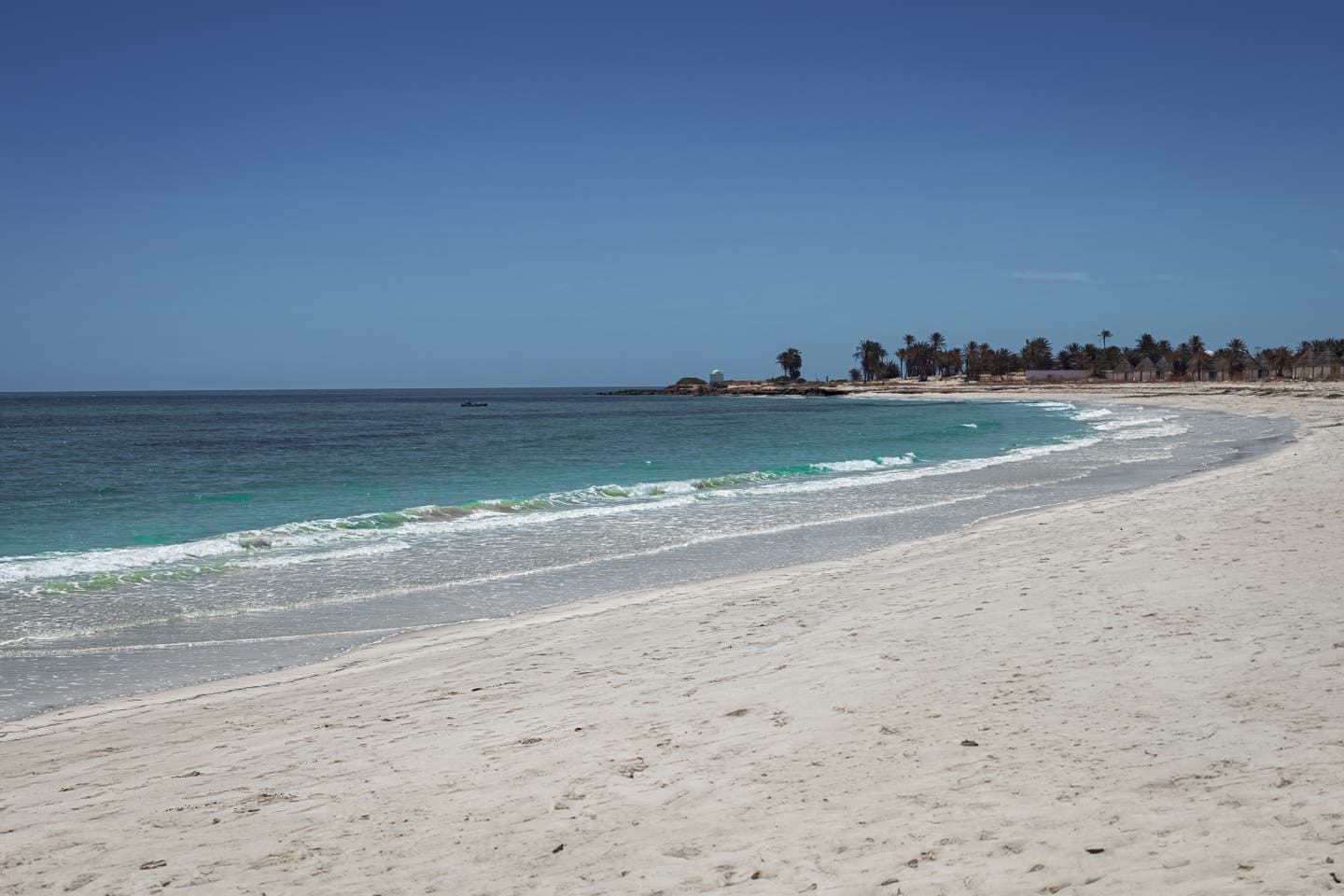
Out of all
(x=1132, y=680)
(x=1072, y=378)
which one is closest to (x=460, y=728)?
(x=1132, y=680)

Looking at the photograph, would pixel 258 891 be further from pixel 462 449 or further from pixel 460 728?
pixel 462 449

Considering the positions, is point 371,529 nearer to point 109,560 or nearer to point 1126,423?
point 109,560

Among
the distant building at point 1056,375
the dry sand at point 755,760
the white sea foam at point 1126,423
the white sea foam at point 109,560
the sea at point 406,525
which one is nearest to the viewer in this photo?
the dry sand at point 755,760

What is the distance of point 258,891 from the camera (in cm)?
420

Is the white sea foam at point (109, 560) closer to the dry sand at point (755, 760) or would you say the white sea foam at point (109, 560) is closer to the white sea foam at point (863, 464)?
the dry sand at point (755, 760)

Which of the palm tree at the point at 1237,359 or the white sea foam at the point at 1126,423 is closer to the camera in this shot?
the white sea foam at the point at 1126,423

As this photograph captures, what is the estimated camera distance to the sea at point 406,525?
988 centimetres

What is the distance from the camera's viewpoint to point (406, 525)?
18.5 meters

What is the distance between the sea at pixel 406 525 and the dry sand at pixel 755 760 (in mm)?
1755

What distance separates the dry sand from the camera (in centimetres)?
423

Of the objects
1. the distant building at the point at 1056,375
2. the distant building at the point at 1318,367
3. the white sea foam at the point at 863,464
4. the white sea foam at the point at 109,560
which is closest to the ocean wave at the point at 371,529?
the white sea foam at the point at 109,560

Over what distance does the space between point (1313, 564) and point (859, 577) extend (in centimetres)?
509

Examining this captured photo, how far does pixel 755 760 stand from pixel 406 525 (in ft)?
47.4

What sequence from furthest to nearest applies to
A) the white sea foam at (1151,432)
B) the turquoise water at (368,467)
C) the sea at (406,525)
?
1. the white sea foam at (1151,432)
2. the turquoise water at (368,467)
3. the sea at (406,525)
